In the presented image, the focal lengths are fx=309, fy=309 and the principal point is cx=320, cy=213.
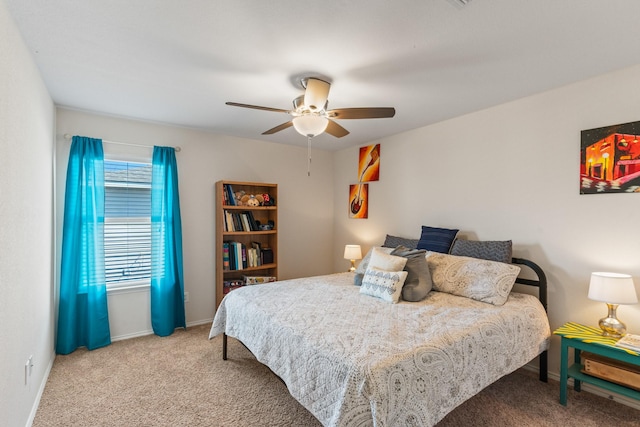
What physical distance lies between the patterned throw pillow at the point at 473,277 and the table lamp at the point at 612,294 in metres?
0.48

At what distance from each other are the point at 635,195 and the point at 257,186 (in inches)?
146

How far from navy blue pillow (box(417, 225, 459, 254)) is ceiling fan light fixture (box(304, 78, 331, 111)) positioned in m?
1.80

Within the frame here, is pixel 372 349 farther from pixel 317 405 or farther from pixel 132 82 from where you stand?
pixel 132 82

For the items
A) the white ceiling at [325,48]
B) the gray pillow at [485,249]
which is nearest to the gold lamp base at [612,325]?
the gray pillow at [485,249]

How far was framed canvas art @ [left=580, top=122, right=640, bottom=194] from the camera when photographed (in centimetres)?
218

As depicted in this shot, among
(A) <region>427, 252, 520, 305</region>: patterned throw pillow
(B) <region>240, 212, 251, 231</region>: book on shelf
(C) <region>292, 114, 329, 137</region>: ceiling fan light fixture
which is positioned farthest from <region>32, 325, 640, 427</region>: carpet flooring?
(C) <region>292, 114, 329, 137</region>: ceiling fan light fixture

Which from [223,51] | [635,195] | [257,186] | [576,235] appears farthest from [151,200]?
[635,195]

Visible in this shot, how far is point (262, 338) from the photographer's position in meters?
2.13

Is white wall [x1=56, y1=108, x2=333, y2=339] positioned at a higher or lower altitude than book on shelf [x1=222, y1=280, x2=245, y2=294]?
higher

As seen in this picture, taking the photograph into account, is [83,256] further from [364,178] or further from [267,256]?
[364,178]

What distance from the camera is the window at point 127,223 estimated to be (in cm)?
330

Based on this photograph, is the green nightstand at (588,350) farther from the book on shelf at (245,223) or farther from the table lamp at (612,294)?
the book on shelf at (245,223)

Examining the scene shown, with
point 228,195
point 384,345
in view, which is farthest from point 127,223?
point 384,345

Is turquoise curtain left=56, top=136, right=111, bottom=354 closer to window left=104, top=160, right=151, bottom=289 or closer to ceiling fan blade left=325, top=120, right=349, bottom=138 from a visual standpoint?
window left=104, top=160, right=151, bottom=289
